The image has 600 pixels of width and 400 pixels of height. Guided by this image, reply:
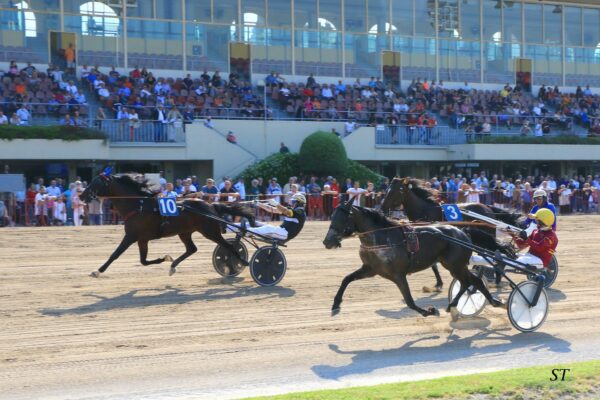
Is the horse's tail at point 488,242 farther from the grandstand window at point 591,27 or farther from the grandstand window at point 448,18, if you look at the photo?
the grandstand window at point 591,27

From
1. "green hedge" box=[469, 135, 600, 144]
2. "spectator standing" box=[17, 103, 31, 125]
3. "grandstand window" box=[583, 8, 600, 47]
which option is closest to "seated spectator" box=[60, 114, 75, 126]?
"spectator standing" box=[17, 103, 31, 125]

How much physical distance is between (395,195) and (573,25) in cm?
3284

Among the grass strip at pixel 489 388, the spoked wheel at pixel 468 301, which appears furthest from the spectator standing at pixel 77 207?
the grass strip at pixel 489 388

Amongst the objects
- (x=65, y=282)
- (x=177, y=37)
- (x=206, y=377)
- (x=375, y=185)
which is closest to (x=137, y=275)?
(x=65, y=282)

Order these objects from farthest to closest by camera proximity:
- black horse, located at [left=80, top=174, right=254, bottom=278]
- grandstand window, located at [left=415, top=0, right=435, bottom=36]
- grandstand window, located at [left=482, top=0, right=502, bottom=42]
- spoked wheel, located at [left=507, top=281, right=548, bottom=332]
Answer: grandstand window, located at [left=482, top=0, right=502, bottom=42] < grandstand window, located at [left=415, top=0, right=435, bottom=36] < black horse, located at [left=80, top=174, right=254, bottom=278] < spoked wheel, located at [left=507, top=281, right=548, bottom=332]

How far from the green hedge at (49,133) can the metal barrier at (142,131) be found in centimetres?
53

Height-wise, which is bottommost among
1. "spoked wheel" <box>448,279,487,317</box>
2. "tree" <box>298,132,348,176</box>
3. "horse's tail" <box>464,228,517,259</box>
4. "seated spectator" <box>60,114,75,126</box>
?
"spoked wheel" <box>448,279,487,317</box>

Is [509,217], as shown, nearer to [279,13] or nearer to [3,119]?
[3,119]

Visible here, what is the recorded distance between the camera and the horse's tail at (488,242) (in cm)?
1195

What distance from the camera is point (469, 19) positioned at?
1554 inches

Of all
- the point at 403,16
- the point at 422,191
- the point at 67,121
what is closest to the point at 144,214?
the point at 422,191

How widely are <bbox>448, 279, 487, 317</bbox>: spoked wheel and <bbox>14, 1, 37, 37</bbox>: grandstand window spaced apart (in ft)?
74.4

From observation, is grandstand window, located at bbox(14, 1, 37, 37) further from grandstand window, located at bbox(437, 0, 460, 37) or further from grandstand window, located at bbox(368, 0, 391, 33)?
grandstand window, located at bbox(437, 0, 460, 37)

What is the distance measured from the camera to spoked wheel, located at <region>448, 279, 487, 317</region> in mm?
10953
